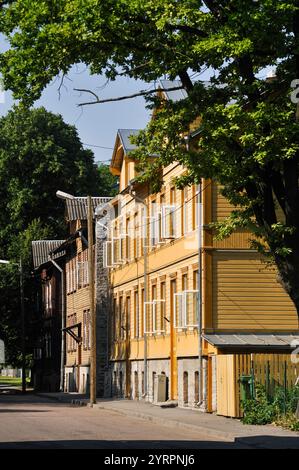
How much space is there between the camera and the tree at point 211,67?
23.4m

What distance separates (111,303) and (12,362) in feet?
84.0

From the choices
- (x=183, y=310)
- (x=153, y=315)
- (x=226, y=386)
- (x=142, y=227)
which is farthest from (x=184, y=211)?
(x=226, y=386)

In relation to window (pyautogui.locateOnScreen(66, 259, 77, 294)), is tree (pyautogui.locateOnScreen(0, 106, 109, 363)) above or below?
above

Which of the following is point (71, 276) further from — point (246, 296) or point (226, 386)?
point (226, 386)

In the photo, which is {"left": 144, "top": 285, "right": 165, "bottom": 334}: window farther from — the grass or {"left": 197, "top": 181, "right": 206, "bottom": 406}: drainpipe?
the grass

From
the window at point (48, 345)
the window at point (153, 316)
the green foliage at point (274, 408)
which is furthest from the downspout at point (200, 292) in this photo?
the window at point (48, 345)

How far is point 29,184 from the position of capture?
77.5 meters

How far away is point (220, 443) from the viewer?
22625mm

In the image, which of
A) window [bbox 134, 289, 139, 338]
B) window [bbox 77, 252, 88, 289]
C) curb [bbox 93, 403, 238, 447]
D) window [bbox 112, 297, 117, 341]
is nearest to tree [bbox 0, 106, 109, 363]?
window [bbox 77, 252, 88, 289]

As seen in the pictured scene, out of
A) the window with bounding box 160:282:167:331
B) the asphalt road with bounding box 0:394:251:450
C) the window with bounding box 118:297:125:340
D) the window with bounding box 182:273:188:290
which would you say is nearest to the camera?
the asphalt road with bounding box 0:394:251:450

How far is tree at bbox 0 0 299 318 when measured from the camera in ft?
76.7

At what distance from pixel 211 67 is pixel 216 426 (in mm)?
8630

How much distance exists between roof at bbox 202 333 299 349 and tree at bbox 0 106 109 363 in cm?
4098

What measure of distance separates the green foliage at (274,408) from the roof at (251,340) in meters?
5.10
